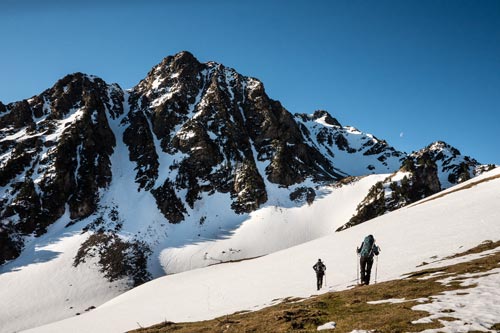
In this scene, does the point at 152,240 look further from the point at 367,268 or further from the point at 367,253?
the point at 367,253

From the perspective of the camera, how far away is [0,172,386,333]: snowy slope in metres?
70.4

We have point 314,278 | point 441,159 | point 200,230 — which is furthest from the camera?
point 441,159

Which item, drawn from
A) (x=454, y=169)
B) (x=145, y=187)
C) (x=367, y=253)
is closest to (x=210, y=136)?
(x=145, y=187)

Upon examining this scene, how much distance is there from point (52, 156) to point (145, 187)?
32961 millimetres

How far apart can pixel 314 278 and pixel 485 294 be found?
2120 cm

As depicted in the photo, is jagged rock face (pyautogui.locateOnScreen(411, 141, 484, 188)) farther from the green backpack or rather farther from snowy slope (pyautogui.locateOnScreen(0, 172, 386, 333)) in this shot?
the green backpack

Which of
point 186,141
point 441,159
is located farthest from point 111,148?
point 441,159

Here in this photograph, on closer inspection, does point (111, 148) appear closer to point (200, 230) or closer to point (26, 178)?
point (26, 178)

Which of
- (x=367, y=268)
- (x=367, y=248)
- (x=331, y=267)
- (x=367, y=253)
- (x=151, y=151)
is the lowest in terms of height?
(x=331, y=267)

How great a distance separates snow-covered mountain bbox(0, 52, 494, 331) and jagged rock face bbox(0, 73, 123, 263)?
1.47 ft

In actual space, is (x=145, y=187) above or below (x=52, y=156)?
below

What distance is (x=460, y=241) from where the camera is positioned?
29359 mm

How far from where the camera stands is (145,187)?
4769 inches

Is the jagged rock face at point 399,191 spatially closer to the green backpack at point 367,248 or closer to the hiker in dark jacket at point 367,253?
the hiker in dark jacket at point 367,253
